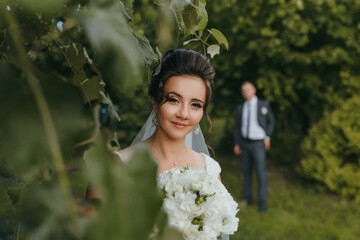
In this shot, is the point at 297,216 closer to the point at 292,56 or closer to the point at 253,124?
the point at 253,124

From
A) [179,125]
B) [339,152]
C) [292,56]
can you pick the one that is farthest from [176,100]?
[292,56]

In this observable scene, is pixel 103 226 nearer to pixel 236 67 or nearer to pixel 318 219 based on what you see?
pixel 318 219

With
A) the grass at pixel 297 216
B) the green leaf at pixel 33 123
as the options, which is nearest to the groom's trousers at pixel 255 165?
the grass at pixel 297 216

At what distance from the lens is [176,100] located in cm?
156

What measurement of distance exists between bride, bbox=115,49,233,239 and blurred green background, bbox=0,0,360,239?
12cm

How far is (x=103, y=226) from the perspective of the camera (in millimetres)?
282

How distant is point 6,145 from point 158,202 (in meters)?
0.13

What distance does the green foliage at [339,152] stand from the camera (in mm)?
6012

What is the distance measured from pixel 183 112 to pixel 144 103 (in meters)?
3.39

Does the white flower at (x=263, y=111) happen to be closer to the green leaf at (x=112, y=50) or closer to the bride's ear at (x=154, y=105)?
the bride's ear at (x=154, y=105)

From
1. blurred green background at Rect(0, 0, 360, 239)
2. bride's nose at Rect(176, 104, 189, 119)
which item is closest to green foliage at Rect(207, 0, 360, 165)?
blurred green background at Rect(0, 0, 360, 239)

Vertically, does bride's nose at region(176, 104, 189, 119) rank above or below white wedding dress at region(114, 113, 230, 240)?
above

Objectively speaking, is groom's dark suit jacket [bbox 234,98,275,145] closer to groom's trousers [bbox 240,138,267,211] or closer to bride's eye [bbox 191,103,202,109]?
groom's trousers [bbox 240,138,267,211]

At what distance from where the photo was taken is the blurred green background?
0.31 meters
